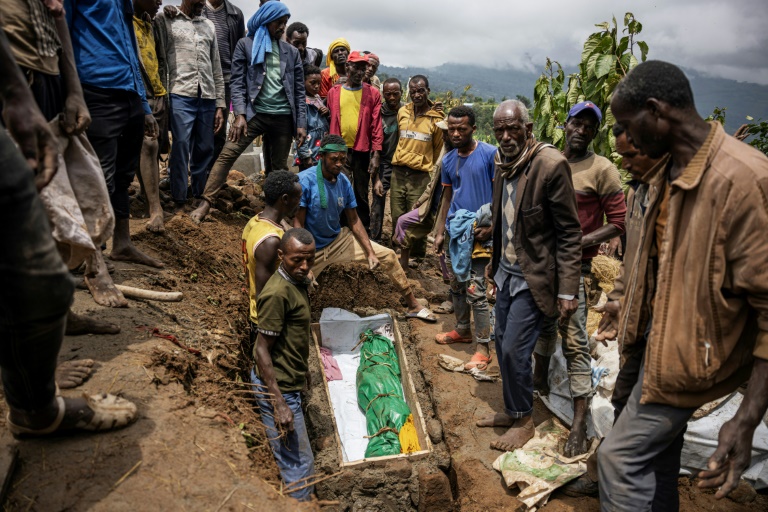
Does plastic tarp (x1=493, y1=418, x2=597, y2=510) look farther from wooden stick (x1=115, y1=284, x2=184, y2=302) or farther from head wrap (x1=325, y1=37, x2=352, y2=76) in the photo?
head wrap (x1=325, y1=37, x2=352, y2=76)

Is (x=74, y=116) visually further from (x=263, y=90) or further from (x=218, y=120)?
(x=263, y=90)

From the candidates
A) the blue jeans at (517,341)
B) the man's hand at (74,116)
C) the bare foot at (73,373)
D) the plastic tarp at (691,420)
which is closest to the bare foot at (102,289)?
the bare foot at (73,373)

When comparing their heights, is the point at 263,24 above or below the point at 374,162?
above

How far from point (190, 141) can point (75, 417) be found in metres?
4.58

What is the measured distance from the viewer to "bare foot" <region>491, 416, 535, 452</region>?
156 inches

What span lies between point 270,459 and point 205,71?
4364mm

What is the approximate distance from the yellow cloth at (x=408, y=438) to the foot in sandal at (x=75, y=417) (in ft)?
7.87

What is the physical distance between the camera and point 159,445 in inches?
98.6

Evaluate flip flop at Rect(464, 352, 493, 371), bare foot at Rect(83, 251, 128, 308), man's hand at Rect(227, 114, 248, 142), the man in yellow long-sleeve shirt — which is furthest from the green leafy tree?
bare foot at Rect(83, 251, 128, 308)

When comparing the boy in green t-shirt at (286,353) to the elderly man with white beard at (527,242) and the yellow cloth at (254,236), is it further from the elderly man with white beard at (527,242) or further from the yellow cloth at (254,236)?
the elderly man with white beard at (527,242)

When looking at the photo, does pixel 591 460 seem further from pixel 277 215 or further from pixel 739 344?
pixel 277 215

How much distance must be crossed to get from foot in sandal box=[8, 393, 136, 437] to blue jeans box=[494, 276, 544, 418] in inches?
95.6

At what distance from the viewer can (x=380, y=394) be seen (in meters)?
4.85

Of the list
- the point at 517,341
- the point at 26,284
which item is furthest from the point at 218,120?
the point at 26,284
